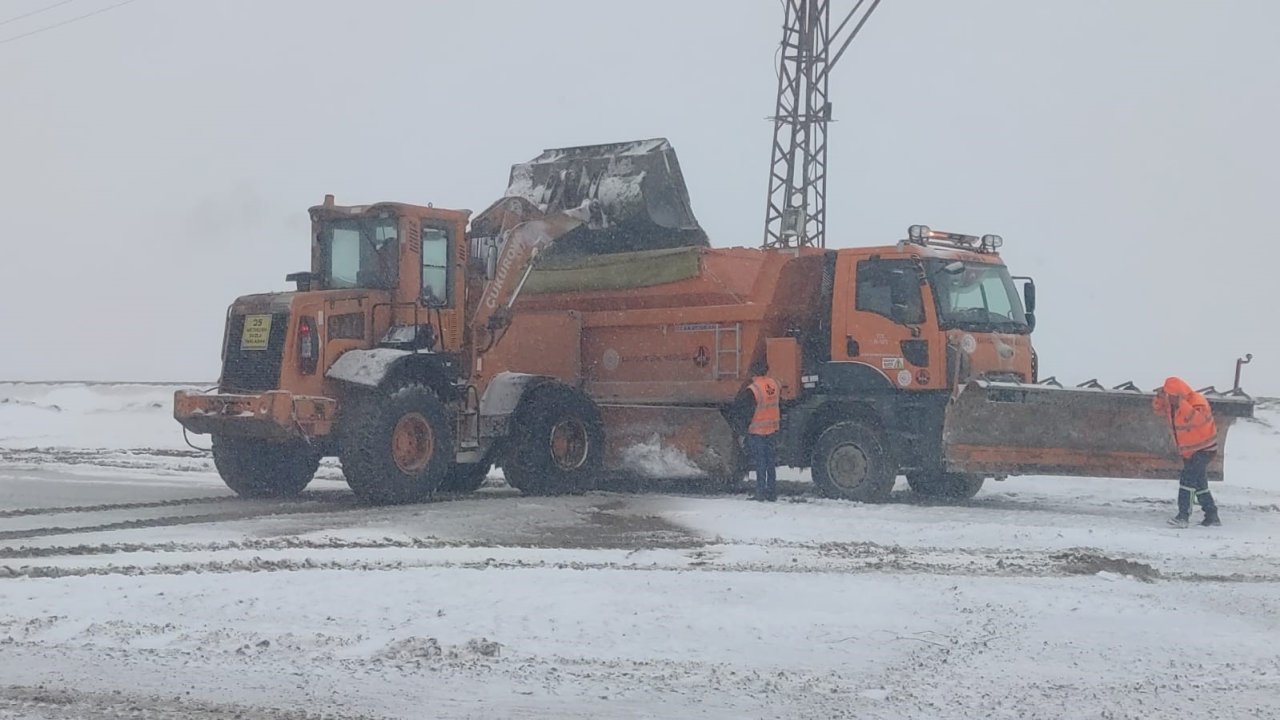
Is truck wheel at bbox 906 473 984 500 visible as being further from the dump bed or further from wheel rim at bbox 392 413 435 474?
wheel rim at bbox 392 413 435 474

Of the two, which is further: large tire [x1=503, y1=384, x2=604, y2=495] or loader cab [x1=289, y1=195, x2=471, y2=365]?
large tire [x1=503, y1=384, x2=604, y2=495]

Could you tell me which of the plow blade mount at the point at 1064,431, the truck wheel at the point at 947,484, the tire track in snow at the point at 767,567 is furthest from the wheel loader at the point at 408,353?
the tire track in snow at the point at 767,567

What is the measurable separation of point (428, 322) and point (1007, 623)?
28.0 feet

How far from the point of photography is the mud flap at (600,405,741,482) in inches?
640

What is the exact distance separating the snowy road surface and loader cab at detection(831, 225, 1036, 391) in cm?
205

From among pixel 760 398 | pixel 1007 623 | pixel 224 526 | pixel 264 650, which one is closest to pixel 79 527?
pixel 224 526

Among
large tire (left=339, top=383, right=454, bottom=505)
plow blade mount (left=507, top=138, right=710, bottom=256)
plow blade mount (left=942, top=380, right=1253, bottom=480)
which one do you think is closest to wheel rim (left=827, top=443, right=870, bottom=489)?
plow blade mount (left=942, top=380, right=1253, bottom=480)

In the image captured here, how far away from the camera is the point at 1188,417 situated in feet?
43.5

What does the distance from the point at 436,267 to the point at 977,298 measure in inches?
222

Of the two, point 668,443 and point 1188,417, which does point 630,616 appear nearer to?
point 1188,417

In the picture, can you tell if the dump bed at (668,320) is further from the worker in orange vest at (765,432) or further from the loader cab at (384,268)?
the loader cab at (384,268)

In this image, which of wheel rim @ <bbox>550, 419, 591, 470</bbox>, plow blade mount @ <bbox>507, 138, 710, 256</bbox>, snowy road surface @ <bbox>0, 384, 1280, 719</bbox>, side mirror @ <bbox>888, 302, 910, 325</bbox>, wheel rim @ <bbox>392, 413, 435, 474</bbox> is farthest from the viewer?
plow blade mount @ <bbox>507, 138, 710, 256</bbox>

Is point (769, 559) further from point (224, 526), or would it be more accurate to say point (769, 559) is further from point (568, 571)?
point (224, 526)

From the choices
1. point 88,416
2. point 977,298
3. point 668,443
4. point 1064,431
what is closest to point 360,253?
point 668,443
